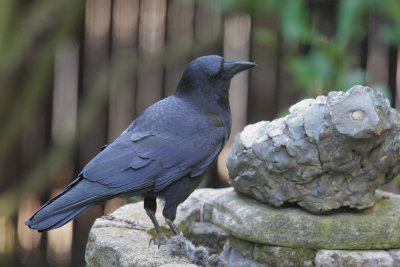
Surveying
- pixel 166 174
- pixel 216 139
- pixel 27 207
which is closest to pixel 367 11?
pixel 216 139

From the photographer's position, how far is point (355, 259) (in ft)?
7.63

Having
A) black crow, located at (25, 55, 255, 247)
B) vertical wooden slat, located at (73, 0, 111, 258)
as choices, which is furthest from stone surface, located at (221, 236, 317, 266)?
vertical wooden slat, located at (73, 0, 111, 258)

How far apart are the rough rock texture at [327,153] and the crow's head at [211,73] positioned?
0.33 metres

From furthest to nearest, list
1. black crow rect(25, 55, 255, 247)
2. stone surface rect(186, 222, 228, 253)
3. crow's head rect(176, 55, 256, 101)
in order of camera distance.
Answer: stone surface rect(186, 222, 228, 253)
crow's head rect(176, 55, 256, 101)
black crow rect(25, 55, 255, 247)

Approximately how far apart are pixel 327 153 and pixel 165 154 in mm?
697

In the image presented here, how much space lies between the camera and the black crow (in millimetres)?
2361

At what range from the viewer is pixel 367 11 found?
397 centimetres

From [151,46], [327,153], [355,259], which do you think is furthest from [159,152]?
[151,46]

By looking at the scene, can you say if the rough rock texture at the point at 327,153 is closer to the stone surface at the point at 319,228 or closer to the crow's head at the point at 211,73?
the stone surface at the point at 319,228

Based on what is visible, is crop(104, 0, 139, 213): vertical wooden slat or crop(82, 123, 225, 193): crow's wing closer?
crop(82, 123, 225, 193): crow's wing

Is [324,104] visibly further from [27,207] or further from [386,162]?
[27,207]

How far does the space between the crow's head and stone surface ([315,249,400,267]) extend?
89 cm

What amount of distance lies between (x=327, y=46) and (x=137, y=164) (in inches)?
66.6

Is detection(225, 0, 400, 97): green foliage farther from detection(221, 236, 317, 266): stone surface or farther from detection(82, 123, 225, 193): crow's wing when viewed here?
detection(221, 236, 317, 266): stone surface
